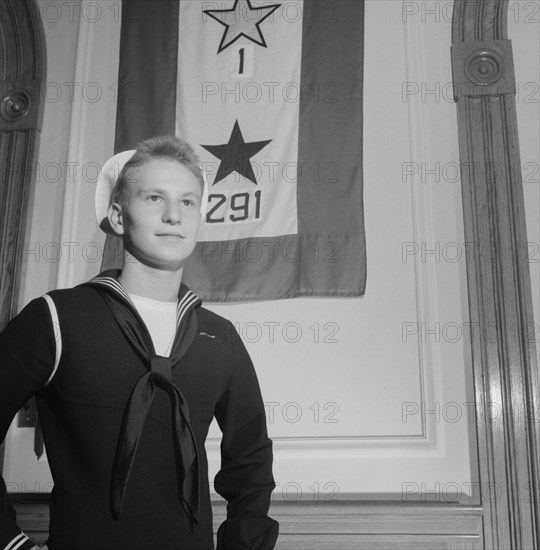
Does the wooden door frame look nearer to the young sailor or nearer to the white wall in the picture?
the white wall

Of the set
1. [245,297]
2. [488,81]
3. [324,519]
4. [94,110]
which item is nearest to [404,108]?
[488,81]

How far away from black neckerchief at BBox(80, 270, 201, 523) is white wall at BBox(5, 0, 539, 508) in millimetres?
825

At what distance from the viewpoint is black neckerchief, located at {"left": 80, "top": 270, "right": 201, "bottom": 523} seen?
1.63 meters

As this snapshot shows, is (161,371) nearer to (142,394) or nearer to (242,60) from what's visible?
(142,394)

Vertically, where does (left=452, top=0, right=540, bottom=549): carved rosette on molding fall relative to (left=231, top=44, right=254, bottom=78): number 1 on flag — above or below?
below

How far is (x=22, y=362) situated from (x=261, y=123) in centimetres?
153

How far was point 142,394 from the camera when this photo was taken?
1.69 m

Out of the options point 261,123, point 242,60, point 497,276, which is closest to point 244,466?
point 497,276

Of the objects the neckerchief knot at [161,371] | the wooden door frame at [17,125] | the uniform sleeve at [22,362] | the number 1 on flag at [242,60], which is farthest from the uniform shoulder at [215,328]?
the number 1 on flag at [242,60]

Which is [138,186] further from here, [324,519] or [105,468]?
[324,519]

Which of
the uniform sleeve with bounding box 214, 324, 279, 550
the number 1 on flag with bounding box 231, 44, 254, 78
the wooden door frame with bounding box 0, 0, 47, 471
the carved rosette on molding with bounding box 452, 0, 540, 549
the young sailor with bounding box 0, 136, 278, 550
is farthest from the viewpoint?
the number 1 on flag with bounding box 231, 44, 254, 78

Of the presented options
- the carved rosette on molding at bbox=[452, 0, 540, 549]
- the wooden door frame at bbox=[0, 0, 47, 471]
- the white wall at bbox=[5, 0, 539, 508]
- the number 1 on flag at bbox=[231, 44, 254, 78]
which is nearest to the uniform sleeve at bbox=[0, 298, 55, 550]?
the white wall at bbox=[5, 0, 539, 508]

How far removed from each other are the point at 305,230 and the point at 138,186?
0.93 meters

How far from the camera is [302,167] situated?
2775 millimetres
